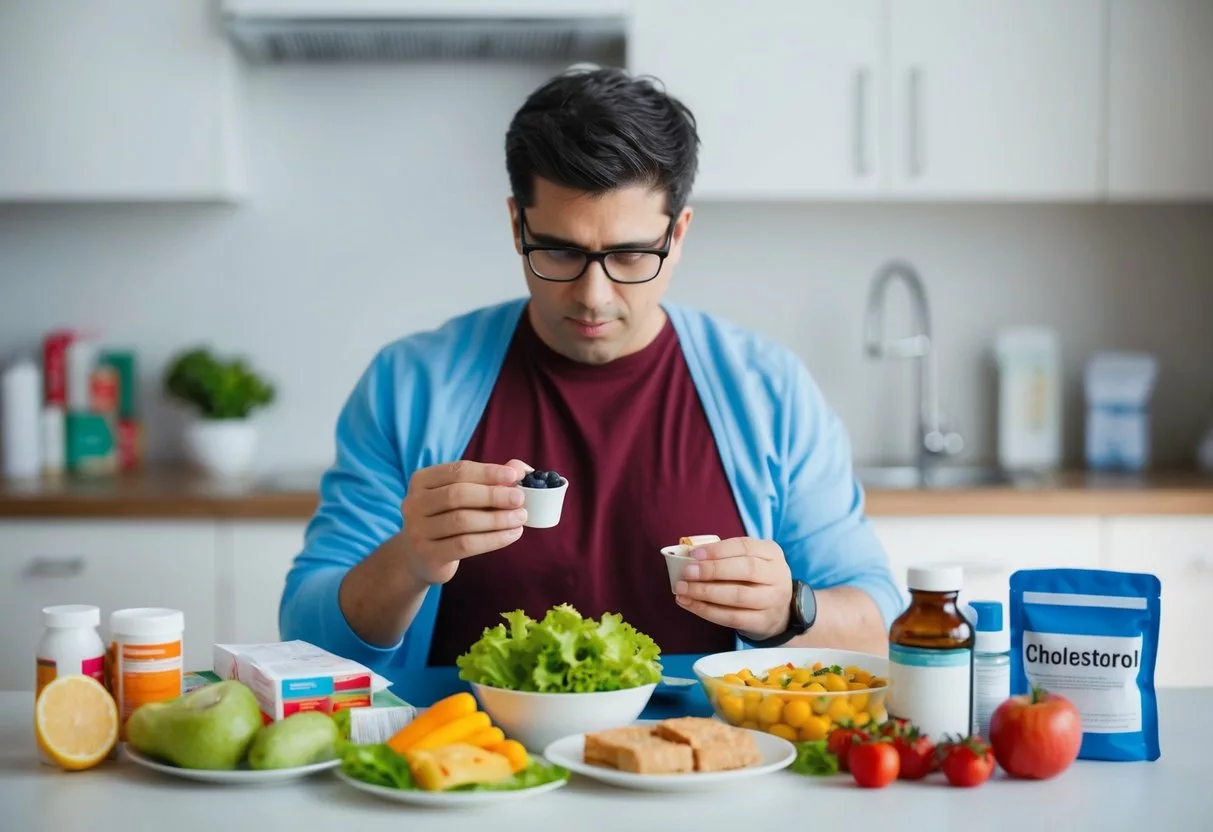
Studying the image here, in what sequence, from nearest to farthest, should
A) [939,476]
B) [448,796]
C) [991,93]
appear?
[448,796] → [991,93] → [939,476]

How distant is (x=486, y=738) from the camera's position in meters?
1.22

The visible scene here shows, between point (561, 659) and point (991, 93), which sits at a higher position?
point (991, 93)

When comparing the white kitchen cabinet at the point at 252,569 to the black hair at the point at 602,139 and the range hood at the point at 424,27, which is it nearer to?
the range hood at the point at 424,27

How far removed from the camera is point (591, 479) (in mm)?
1938

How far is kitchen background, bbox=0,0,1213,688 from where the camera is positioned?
3057 mm

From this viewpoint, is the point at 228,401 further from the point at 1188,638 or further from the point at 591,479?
the point at 1188,638

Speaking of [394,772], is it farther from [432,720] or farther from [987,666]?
[987,666]

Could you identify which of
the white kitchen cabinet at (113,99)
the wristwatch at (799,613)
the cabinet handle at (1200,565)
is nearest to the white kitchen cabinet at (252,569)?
the white kitchen cabinet at (113,99)

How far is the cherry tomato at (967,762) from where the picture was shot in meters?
1.20

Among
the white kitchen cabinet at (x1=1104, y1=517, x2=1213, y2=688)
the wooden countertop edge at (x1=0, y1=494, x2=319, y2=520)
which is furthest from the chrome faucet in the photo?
the wooden countertop edge at (x1=0, y1=494, x2=319, y2=520)

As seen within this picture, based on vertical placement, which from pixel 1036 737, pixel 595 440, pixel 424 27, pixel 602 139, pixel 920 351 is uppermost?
pixel 424 27

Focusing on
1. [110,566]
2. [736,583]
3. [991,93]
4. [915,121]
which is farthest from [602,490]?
[991,93]

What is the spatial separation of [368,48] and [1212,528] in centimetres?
229

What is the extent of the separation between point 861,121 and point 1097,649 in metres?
2.03
